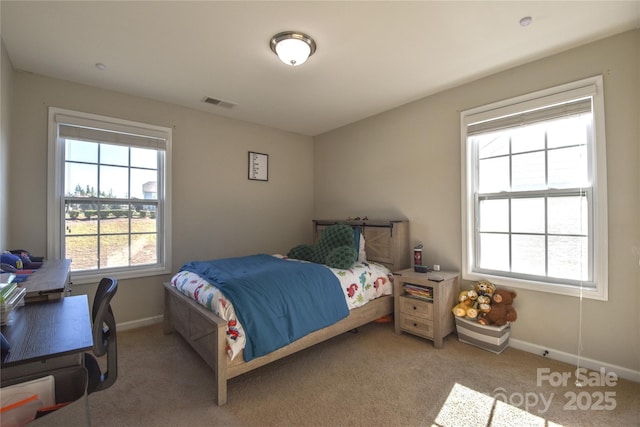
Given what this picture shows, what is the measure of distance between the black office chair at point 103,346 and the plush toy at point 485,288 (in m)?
2.82

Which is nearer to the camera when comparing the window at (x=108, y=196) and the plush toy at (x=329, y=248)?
the window at (x=108, y=196)

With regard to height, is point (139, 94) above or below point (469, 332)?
above

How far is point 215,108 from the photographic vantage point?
3523 mm

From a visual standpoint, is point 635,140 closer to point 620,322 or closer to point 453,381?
point 620,322

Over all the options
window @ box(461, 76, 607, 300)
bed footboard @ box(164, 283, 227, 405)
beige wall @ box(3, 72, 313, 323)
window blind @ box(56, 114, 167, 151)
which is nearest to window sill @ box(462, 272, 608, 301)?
window @ box(461, 76, 607, 300)

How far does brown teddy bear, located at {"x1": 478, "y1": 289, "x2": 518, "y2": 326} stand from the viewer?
8.36 feet

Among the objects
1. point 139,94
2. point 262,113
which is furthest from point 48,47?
point 262,113

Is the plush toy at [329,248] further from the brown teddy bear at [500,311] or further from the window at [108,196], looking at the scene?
the window at [108,196]

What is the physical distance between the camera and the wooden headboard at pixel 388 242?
10.8 feet

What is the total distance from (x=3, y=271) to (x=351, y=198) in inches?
136

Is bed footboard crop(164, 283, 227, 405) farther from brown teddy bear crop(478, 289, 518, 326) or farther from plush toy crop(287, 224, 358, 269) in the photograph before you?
brown teddy bear crop(478, 289, 518, 326)

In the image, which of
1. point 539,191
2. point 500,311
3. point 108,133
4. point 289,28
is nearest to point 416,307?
point 500,311

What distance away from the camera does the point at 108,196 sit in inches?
121

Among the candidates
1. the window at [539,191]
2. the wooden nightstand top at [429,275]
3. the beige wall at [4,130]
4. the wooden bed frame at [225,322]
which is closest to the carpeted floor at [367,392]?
the wooden bed frame at [225,322]
